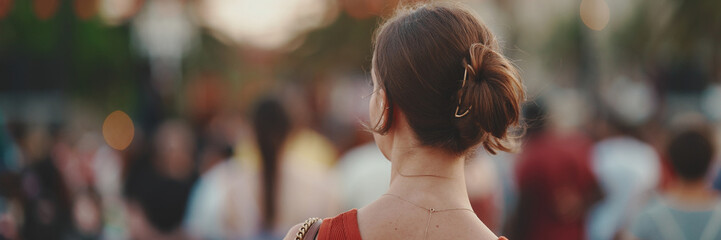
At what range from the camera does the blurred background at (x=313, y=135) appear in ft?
14.2

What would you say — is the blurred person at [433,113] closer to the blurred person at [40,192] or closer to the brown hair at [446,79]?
the brown hair at [446,79]

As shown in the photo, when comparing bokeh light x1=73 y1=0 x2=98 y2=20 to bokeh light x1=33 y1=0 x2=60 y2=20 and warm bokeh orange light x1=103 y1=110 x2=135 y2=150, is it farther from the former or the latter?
warm bokeh orange light x1=103 y1=110 x2=135 y2=150

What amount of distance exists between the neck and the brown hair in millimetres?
30

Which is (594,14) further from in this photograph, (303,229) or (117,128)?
(303,229)

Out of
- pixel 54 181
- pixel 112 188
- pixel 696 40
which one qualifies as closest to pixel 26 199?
pixel 54 181

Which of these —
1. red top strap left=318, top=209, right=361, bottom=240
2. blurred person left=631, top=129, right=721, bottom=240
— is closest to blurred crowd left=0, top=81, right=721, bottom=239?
blurred person left=631, top=129, right=721, bottom=240

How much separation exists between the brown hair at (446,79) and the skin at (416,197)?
0.10 ft

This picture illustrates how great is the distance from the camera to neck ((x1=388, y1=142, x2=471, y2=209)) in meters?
1.62

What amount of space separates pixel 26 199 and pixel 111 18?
512 inches

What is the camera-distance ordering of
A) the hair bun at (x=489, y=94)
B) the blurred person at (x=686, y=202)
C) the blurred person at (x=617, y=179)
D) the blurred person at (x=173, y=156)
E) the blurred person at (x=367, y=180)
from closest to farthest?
the hair bun at (x=489, y=94) < the blurred person at (x=686, y=202) < the blurred person at (x=367, y=180) < the blurred person at (x=173, y=156) < the blurred person at (x=617, y=179)

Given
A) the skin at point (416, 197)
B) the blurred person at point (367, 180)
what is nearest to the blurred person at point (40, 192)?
the blurred person at point (367, 180)

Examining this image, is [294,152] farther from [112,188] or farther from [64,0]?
[64,0]

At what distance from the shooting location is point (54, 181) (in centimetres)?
617

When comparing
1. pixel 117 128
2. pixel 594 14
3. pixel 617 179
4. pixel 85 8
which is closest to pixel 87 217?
pixel 617 179
